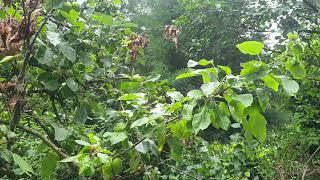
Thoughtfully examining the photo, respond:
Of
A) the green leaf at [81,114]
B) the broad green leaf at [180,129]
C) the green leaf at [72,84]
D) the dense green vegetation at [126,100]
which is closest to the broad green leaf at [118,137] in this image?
the dense green vegetation at [126,100]

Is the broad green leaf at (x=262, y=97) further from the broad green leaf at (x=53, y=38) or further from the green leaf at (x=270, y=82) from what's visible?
the broad green leaf at (x=53, y=38)

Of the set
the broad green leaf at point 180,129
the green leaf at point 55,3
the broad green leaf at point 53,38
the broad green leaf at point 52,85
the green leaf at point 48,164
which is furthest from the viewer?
the broad green leaf at point 52,85

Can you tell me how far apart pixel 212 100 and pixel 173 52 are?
10687 mm

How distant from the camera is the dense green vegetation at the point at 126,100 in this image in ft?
3.86

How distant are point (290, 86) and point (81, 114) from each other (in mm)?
1235

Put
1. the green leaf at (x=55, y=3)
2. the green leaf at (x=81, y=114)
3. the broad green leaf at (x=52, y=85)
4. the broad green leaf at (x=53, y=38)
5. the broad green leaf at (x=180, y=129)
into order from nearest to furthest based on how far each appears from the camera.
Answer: the broad green leaf at (x=180, y=129) < the green leaf at (x=55, y=3) < the broad green leaf at (x=53, y=38) < the broad green leaf at (x=52, y=85) < the green leaf at (x=81, y=114)

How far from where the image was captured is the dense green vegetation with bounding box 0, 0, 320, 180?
1.18m

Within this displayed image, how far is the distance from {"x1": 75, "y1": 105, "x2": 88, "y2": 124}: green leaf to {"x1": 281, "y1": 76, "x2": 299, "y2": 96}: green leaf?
1192 mm

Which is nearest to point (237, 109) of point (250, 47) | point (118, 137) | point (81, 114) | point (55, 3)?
point (250, 47)

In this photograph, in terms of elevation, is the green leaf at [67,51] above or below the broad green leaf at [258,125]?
above

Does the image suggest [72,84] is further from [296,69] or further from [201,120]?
[296,69]

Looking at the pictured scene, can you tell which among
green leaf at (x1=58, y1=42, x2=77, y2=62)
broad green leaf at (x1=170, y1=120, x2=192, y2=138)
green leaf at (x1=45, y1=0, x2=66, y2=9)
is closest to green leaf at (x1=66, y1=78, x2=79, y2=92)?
green leaf at (x1=58, y1=42, x2=77, y2=62)

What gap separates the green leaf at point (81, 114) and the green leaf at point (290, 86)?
1.19 meters

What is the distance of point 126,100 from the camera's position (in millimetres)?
1698
